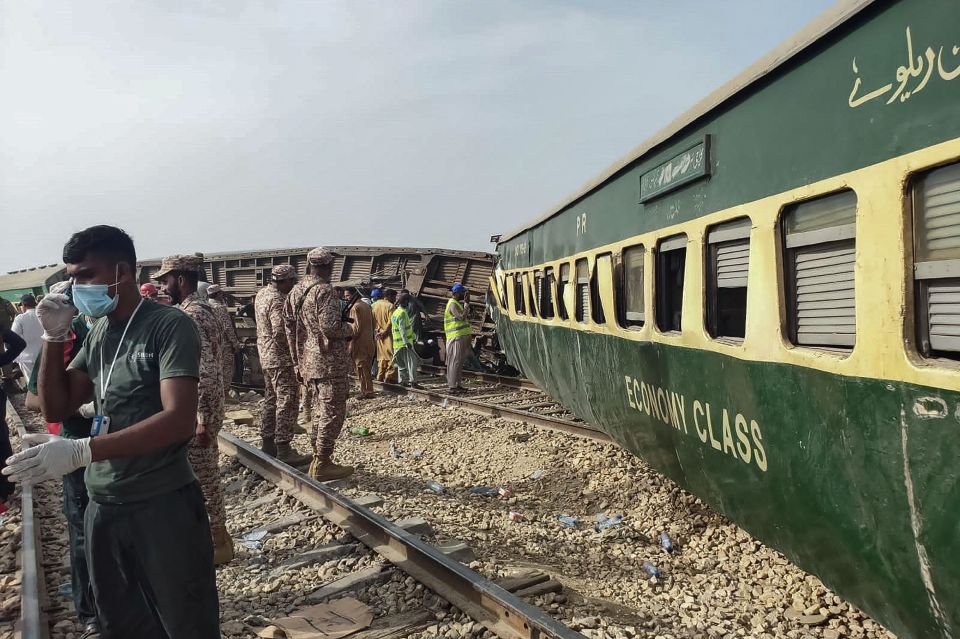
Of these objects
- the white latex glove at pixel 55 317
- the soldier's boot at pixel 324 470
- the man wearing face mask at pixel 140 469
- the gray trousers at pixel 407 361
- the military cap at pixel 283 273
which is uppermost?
the military cap at pixel 283 273

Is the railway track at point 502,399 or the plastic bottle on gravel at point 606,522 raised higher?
the railway track at point 502,399

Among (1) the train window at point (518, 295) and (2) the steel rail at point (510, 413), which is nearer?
(2) the steel rail at point (510, 413)

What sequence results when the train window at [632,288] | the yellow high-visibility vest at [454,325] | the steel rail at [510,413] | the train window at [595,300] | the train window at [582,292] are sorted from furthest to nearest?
the yellow high-visibility vest at [454,325], the steel rail at [510,413], the train window at [582,292], the train window at [595,300], the train window at [632,288]

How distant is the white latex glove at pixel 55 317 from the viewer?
9.32ft

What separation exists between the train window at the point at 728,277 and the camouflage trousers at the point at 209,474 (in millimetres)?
3251

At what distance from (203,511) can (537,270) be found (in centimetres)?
723

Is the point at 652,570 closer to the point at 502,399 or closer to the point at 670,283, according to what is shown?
the point at 670,283

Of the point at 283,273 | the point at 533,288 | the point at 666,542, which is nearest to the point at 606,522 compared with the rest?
the point at 666,542

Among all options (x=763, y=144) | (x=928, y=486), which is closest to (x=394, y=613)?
(x=928, y=486)

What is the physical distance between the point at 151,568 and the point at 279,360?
4.66 m

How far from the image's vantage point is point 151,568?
2.64 metres

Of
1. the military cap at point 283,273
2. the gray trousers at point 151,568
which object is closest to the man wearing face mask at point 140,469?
the gray trousers at point 151,568

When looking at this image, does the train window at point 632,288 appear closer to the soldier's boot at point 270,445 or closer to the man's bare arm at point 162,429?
the man's bare arm at point 162,429

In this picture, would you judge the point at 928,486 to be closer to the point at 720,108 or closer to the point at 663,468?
the point at 720,108
